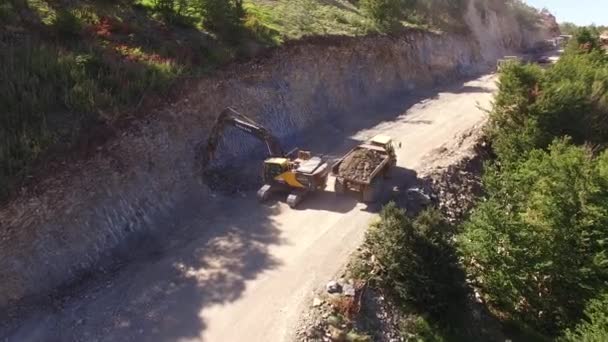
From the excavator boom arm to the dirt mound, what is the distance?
353 centimetres

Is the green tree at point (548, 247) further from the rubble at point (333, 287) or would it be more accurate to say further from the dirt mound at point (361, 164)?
the rubble at point (333, 287)

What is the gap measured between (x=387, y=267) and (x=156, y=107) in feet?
43.4

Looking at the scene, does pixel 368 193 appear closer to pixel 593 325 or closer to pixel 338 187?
pixel 338 187

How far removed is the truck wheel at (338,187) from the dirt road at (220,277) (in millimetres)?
433

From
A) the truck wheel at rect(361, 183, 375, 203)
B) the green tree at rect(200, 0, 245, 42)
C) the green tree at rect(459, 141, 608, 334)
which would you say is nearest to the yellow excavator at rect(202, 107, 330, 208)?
the truck wheel at rect(361, 183, 375, 203)

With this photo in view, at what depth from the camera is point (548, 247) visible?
18859 millimetres

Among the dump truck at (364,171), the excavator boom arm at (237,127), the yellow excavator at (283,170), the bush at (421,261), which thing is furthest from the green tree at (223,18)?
the bush at (421,261)

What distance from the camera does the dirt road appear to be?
15516mm

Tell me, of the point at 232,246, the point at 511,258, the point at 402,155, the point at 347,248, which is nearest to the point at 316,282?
the point at 347,248

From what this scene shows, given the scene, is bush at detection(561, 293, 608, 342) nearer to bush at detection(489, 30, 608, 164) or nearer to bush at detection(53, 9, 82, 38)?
bush at detection(489, 30, 608, 164)

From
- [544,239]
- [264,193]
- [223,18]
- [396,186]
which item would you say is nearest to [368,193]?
[396,186]

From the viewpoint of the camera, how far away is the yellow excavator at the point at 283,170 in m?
22.5

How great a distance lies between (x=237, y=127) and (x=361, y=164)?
20.5 ft

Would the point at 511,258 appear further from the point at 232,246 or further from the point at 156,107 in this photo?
the point at 156,107
